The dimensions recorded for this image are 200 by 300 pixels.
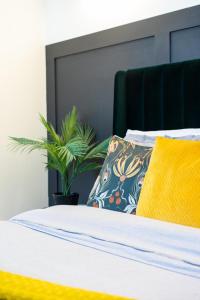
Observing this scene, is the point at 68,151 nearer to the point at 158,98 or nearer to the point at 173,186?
the point at 158,98

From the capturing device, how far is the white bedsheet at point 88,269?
966 mm

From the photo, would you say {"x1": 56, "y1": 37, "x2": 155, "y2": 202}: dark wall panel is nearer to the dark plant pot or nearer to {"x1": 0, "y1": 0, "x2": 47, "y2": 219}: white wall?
{"x1": 0, "y1": 0, "x2": 47, "y2": 219}: white wall

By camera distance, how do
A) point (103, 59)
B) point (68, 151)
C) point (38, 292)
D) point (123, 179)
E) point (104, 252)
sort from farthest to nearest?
1. point (103, 59)
2. point (68, 151)
3. point (123, 179)
4. point (104, 252)
5. point (38, 292)

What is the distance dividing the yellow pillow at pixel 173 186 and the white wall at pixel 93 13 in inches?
46.3

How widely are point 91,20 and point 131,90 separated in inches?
29.6

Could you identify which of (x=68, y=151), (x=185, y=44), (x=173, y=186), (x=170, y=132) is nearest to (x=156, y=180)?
(x=173, y=186)

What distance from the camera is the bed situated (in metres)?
1.00

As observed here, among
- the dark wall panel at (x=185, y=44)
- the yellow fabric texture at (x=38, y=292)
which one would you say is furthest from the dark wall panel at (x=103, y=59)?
the yellow fabric texture at (x=38, y=292)

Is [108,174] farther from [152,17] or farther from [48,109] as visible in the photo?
[48,109]

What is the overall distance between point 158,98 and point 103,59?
0.67m

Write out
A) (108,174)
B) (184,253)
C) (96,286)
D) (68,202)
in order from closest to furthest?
(96,286), (184,253), (108,174), (68,202)

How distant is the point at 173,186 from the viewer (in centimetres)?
166

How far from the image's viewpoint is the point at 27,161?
3322 mm

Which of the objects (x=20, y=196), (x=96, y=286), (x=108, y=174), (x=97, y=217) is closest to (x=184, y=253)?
(x=96, y=286)
